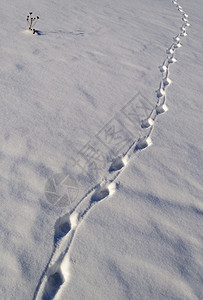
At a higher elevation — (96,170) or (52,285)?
(96,170)

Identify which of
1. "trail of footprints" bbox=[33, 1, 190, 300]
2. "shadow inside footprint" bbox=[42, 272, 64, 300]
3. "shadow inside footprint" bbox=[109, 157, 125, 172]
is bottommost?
Result: "shadow inside footprint" bbox=[42, 272, 64, 300]

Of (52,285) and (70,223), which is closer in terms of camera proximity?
(52,285)

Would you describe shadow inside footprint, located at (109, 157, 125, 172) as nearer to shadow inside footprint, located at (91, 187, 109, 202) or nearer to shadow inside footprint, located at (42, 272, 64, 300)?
shadow inside footprint, located at (91, 187, 109, 202)

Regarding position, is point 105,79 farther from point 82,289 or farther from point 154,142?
point 82,289

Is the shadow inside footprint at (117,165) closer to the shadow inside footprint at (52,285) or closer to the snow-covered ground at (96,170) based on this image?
the snow-covered ground at (96,170)

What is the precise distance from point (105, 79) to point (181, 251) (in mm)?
2039

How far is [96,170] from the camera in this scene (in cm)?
190

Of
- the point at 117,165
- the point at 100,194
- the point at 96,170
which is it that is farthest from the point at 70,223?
the point at 117,165

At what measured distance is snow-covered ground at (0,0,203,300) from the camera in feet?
4.43

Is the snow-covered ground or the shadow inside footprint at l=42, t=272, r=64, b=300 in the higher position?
the snow-covered ground

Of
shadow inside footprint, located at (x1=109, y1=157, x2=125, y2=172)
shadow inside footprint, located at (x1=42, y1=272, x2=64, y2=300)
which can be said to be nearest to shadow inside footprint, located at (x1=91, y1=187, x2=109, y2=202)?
shadow inside footprint, located at (x1=109, y1=157, x2=125, y2=172)

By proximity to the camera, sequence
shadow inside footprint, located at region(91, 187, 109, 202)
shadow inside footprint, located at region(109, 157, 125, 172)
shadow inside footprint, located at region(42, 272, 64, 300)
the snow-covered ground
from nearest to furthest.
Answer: shadow inside footprint, located at region(42, 272, 64, 300) < the snow-covered ground < shadow inside footprint, located at region(91, 187, 109, 202) < shadow inside footprint, located at region(109, 157, 125, 172)

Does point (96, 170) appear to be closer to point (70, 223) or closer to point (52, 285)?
point (70, 223)

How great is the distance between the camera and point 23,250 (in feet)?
4.46
